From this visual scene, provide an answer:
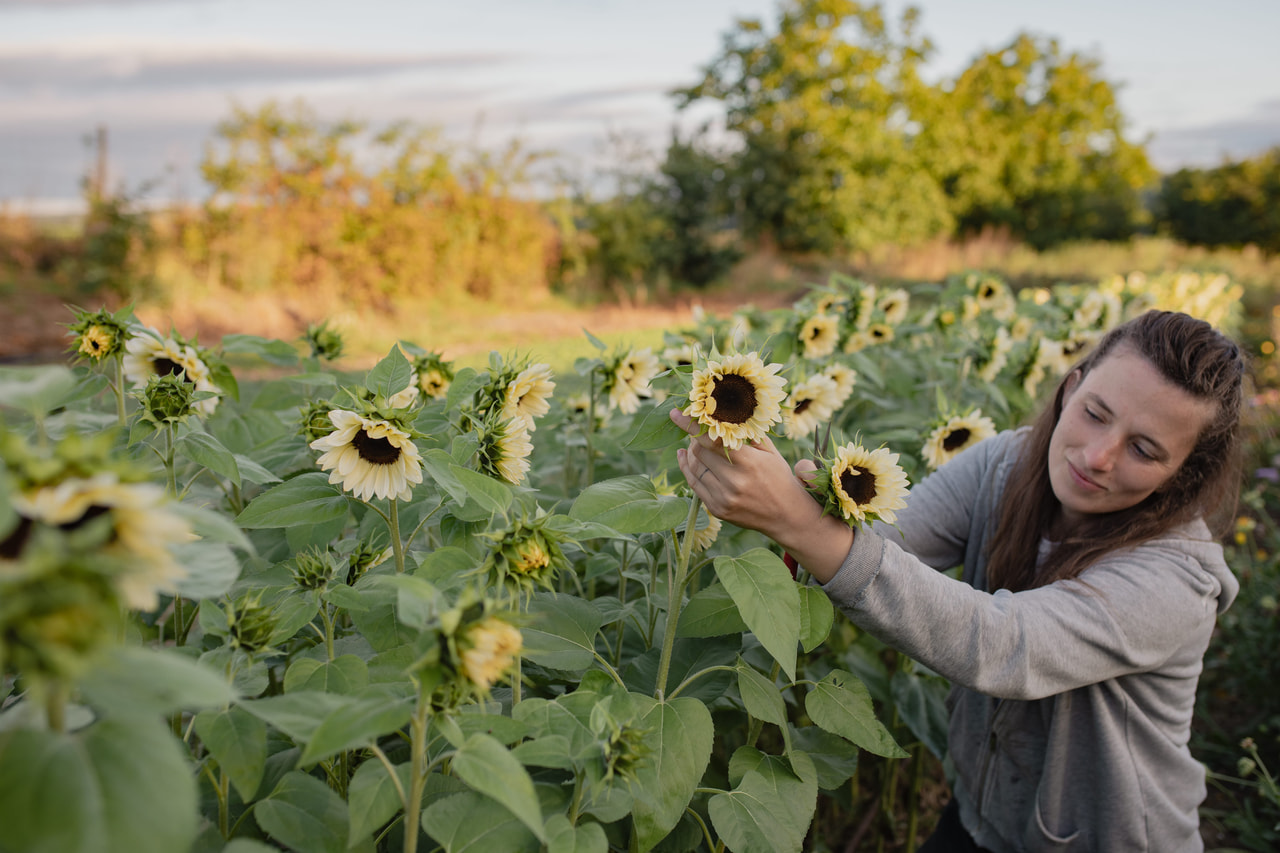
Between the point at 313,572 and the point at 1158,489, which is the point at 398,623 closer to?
the point at 313,572

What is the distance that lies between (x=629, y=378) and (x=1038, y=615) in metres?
0.87

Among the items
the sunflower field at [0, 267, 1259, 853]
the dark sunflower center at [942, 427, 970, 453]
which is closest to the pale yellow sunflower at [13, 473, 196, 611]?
the sunflower field at [0, 267, 1259, 853]

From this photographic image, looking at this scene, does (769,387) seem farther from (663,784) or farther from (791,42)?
(791,42)

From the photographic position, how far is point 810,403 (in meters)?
1.97

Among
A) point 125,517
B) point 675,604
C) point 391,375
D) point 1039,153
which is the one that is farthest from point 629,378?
point 1039,153

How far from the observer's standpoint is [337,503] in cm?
123

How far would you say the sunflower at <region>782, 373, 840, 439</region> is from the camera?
188 cm

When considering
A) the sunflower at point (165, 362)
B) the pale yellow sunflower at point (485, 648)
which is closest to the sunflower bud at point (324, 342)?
the sunflower at point (165, 362)

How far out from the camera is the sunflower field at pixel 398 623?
0.56 metres

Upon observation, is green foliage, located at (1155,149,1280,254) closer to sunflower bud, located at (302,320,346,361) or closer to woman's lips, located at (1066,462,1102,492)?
woman's lips, located at (1066,462,1102,492)

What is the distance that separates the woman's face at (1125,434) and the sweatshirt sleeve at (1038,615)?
0.13 metres

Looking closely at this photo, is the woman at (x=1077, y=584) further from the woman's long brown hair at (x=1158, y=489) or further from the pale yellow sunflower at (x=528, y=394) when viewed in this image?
the pale yellow sunflower at (x=528, y=394)

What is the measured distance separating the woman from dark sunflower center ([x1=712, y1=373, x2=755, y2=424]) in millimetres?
104

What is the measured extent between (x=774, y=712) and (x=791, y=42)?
844 inches
